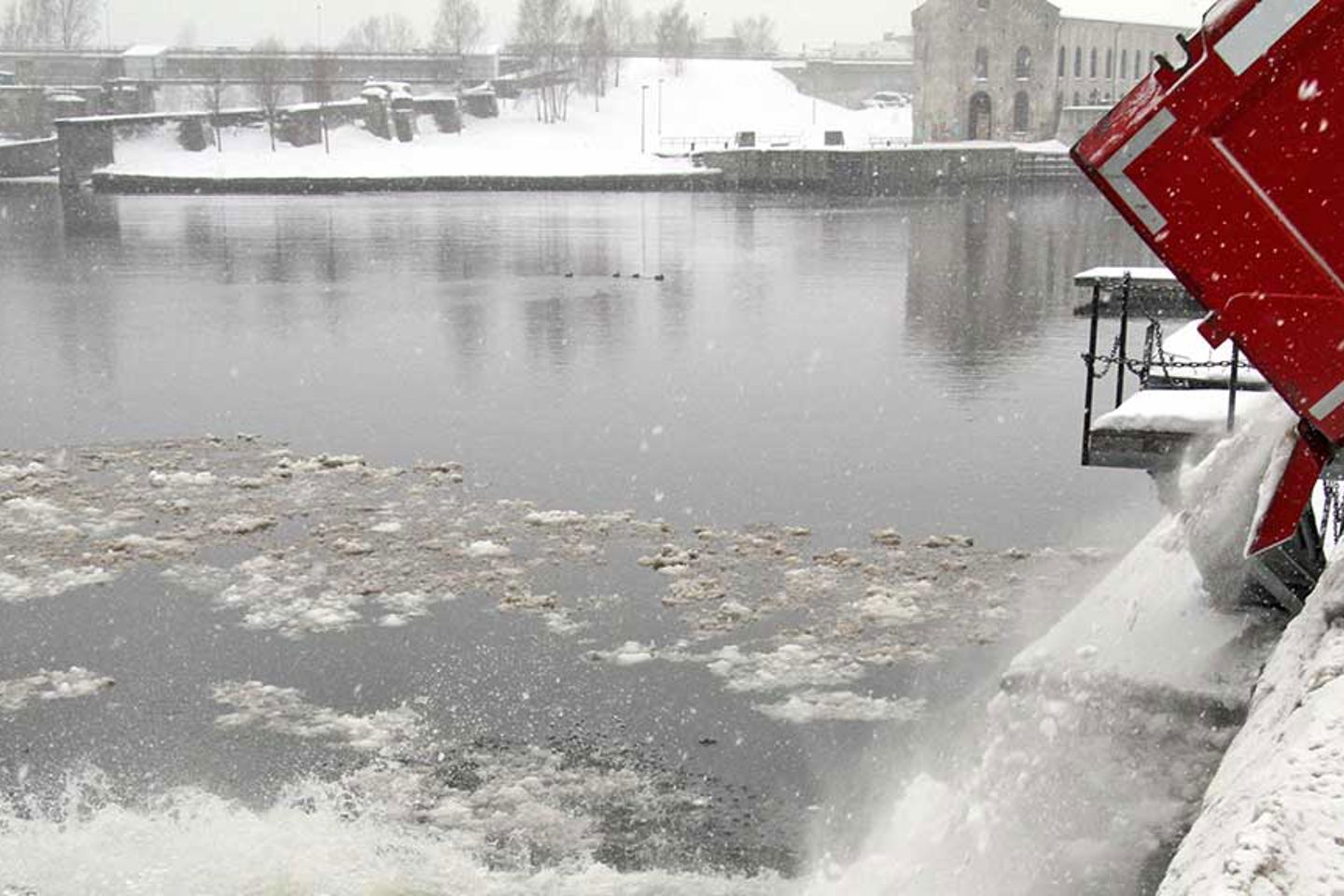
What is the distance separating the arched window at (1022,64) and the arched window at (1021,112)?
2.78 ft

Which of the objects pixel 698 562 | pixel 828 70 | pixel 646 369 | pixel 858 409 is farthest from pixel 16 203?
pixel 828 70

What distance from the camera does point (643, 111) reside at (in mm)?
92625

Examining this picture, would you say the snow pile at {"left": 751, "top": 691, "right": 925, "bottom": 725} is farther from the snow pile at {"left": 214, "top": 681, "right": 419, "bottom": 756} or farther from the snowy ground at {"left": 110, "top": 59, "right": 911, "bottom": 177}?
the snowy ground at {"left": 110, "top": 59, "right": 911, "bottom": 177}

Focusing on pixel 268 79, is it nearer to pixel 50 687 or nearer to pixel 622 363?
pixel 622 363

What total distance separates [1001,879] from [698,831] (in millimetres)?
1732

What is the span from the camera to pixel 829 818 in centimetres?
716

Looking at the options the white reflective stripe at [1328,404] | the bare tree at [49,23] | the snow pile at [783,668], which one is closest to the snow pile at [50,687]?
the snow pile at [783,668]

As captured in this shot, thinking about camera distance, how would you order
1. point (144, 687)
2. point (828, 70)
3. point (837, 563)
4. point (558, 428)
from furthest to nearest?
point (828, 70)
point (558, 428)
point (837, 563)
point (144, 687)

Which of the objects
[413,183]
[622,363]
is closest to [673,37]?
[413,183]

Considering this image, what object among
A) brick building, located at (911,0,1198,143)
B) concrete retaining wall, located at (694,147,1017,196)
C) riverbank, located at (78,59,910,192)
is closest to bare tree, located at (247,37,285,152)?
riverbank, located at (78,59,910,192)

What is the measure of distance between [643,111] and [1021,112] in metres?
23.8

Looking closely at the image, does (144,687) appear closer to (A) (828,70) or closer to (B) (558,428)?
(B) (558,428)

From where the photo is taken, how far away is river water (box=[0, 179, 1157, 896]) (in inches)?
280

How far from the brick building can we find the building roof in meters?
0.10
